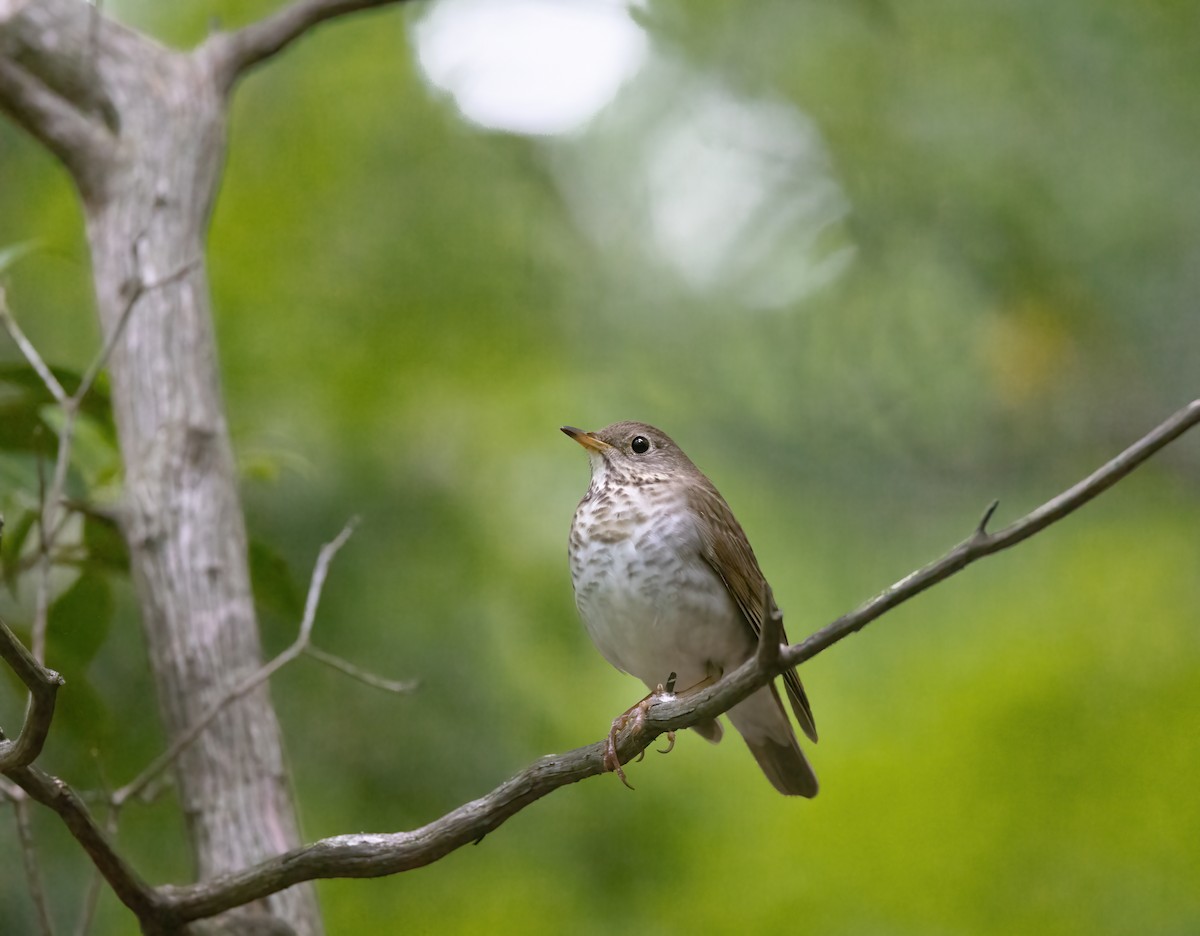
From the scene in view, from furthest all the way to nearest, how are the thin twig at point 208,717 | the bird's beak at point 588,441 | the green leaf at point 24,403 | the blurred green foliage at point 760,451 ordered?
the blurred green foliage at point 760,451 < the bird's beak at point 588,441 < the green leaf at point 24,403 < the thin twig at point 208,717

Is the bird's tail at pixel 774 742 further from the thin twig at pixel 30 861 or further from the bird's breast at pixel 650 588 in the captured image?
the thin twig at pixel 30 861

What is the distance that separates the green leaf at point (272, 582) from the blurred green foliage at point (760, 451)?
14 millimetres

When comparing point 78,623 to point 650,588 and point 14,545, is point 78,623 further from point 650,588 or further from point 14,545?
point 650,588

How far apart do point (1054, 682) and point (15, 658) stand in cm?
488

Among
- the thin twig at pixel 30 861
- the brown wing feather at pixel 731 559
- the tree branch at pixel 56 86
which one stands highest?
the tree branch at pixel 56 86

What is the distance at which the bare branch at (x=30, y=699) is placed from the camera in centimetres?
212

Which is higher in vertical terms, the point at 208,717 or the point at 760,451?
the point at 208,717

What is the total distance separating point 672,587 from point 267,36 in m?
2.30

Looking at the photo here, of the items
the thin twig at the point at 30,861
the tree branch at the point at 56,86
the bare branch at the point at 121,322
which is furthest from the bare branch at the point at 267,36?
the thin twig at the point at 30,861

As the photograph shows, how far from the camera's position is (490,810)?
2.64 metres

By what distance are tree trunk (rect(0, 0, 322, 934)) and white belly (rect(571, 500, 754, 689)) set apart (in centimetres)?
95

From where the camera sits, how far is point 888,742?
6203mm

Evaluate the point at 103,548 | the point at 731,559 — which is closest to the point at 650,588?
the point at 731,559

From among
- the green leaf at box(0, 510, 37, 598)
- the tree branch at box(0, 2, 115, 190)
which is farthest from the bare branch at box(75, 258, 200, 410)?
the tree branch at box(0, 2, 115, 190)
